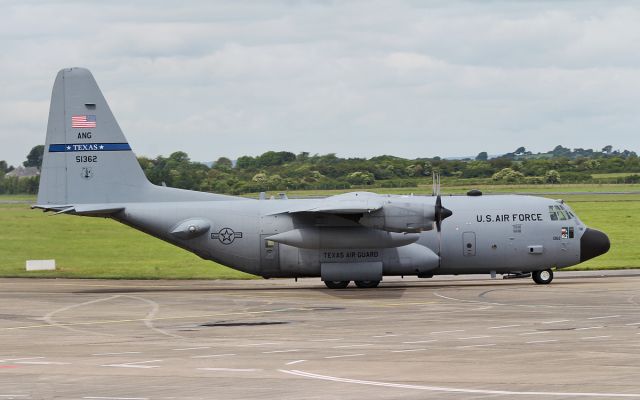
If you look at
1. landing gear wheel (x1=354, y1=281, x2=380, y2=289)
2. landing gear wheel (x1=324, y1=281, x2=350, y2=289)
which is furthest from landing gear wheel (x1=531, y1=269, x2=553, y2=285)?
landing gear wheel (x1=324, y1=281, x2=350, y2=289)

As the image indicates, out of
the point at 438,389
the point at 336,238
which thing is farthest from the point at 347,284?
the point at 438,389

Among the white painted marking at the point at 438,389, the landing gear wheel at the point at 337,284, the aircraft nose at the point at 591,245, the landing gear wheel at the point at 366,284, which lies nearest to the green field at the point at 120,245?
the landing gear wheel at the point at 337,284

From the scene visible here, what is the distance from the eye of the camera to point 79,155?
41.9 metres

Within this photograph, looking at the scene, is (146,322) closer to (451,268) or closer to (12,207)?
(451,268)

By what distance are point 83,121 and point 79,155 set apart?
4.77 feet

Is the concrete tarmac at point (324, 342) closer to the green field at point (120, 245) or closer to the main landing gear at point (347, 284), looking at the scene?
the main landing gear at point (347, 284)

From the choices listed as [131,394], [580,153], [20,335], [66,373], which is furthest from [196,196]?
[580,153]

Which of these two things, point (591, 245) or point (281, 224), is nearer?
point (281, 224)

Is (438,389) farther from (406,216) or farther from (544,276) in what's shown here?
(544,276)

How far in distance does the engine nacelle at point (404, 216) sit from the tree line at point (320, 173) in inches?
1289

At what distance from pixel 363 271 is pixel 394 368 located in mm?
20665

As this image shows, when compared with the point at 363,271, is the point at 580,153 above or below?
above

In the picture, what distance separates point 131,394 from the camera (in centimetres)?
1775

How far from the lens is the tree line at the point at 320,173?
7606 centimetres
